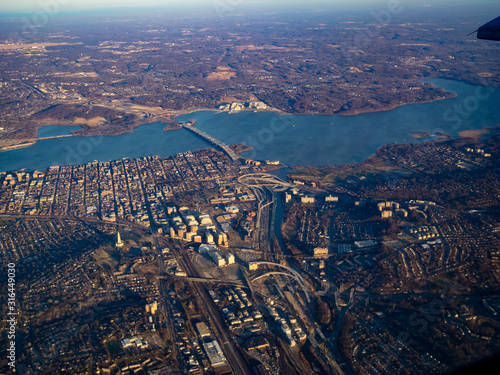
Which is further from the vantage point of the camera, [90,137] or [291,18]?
[291,18]

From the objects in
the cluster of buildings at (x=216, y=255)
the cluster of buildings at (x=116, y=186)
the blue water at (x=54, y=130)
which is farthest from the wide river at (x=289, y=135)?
the cluster of buildings at (x=216, y=255)

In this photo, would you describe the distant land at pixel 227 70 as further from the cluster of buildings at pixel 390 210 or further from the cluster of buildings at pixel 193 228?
the cluster of buildings at pixel 390 210

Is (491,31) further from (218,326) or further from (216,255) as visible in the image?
(216,255)

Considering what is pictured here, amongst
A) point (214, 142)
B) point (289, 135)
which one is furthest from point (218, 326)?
point (289, 135)

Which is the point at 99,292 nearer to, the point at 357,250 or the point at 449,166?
the point at 357,250

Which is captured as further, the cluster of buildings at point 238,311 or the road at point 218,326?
the cluster of buildings at point 238,311

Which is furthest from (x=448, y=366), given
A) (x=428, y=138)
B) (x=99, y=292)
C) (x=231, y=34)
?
(x=231, y=34)
